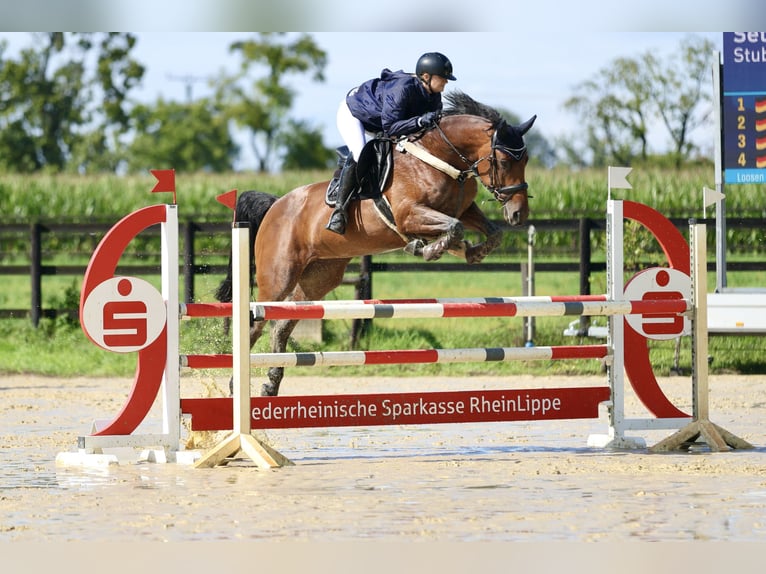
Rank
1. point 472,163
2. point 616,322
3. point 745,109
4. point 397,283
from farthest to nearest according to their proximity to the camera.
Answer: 1. point 397,283
2. point 745,109
3. point 472,163
4. point 616,322

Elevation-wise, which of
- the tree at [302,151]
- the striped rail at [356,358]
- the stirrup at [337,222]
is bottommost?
the striped rail at [356,358]

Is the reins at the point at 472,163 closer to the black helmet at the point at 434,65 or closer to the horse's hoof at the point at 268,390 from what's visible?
the black helmet at the point at 434,65

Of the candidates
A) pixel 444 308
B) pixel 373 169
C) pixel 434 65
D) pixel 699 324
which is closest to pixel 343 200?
pixel 373 169

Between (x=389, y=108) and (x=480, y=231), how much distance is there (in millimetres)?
786

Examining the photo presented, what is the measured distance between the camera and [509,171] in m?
6.21

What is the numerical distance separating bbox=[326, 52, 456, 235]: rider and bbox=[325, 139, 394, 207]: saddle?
4 centimetres

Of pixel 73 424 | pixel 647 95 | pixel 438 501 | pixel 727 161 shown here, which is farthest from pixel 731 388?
pixel 647 95

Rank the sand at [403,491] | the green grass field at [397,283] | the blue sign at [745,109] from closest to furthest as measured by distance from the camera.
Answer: the sand at [403,491] → the blue sign at [745,109] → the green grass field at [397,283]

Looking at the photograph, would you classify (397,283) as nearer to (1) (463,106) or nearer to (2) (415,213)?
(1) (463,106)

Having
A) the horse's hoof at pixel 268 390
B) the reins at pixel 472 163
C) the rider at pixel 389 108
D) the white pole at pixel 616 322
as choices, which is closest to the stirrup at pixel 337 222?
the rider at pixel 389 108

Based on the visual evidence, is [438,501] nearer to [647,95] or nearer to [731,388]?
[731,388]

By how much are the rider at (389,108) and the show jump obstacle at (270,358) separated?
986mm

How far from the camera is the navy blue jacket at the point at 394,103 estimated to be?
6.48 metres

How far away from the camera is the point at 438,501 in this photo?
178 inches
